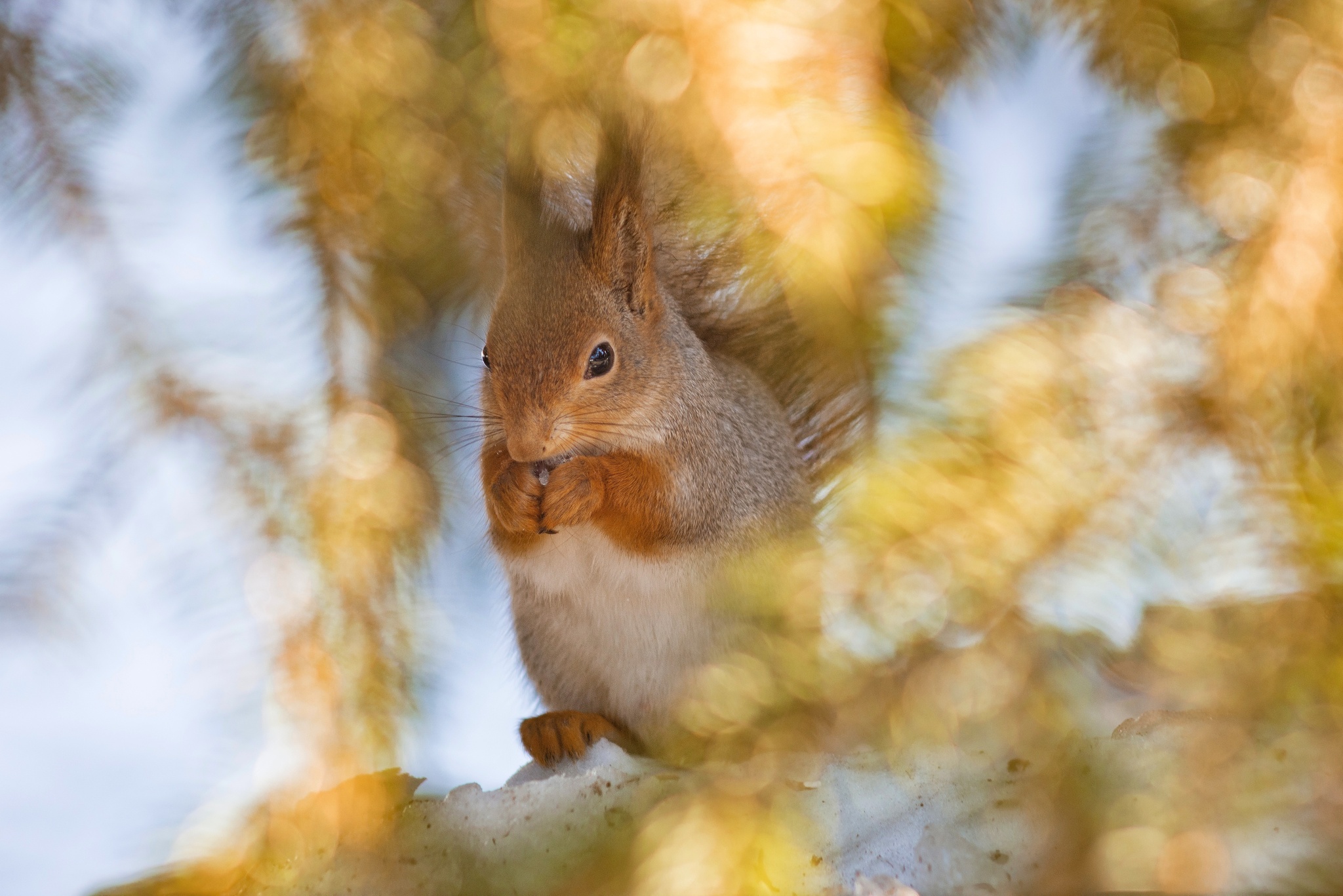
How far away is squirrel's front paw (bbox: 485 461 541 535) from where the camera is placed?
1.06 metres

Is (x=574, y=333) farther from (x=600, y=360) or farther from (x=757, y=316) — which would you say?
(x=757, y=316)

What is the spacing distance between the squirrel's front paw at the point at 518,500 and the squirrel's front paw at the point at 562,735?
0.68ft

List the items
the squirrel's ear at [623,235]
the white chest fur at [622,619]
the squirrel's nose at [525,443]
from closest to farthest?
the squirrel's ear at [623,235], the squirrel's nose at [525,443], the white chest fur at [622,619]

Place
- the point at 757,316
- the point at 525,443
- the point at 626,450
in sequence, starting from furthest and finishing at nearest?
the point at 757,316 < the point at 626,450 < the point at 525,443

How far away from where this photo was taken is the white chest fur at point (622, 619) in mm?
1131

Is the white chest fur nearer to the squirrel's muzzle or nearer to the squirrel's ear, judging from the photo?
the squirrel's muzzle

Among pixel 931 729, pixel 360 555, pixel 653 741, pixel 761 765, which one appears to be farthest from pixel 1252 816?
pixel 653 741

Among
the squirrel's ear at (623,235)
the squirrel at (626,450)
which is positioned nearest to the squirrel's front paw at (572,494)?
the squirrel at (626,450)

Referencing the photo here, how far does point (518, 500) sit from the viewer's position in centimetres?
106

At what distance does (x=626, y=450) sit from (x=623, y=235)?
255mm

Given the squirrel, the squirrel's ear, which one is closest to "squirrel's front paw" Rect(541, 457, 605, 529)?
the squirrel

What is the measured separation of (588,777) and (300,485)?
0.28 m

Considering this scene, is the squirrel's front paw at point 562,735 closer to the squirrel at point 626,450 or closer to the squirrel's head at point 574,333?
the squirrel at point 626,450

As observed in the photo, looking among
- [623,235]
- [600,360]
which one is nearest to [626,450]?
[600,360]
